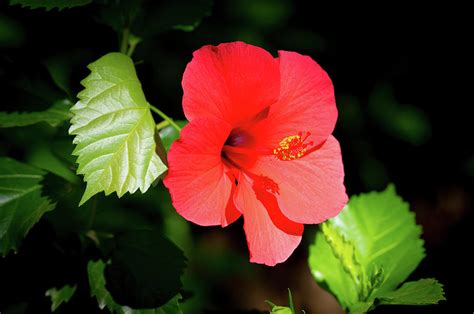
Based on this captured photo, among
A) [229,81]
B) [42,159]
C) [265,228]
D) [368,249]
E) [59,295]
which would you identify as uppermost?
[229,81]

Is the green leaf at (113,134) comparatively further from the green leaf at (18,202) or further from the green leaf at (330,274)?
the green leaf at (330,274)

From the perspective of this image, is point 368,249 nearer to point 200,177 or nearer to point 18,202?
point 200,177

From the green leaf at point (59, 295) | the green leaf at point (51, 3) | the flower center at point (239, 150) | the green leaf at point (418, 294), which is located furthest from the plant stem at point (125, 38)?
the green leaf at point (418, 294)

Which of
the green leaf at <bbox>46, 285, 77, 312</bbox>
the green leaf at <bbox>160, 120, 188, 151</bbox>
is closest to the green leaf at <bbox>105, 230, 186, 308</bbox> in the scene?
the green leaf at <bbox>46, 285, 77, 312</bbox>

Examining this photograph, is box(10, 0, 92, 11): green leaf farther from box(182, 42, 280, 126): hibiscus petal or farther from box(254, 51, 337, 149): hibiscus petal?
box(254, 51, 337, 149): hibiscus petal

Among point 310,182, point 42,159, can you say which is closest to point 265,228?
point 310,182

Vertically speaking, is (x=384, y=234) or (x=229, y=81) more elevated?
(x=229, y=81)
